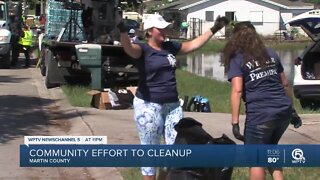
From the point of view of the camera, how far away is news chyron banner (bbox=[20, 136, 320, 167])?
4875 mm

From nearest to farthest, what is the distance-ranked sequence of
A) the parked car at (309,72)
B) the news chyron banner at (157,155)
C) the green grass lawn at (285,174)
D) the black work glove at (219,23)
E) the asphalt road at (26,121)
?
the news chyron banner at (157,155), the black work glove at (219,23), the green grass lawn at (285,174), the asphalt road at (26,121), the parked car at (309,72)

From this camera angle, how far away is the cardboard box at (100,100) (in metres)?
13.0

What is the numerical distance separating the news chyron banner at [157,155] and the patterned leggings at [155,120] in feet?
2.98

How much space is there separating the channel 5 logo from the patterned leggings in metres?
1.33

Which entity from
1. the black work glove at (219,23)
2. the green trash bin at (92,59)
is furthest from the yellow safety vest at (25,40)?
the black work glove at (219,23)

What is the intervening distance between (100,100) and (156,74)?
7.26 m

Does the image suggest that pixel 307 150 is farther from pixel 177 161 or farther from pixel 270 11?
pixel 270 11

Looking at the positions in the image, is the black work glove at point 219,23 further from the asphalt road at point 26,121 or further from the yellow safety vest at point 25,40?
the yellow safety vest at point 25,40

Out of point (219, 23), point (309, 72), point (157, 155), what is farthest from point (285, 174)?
point (309, 72)

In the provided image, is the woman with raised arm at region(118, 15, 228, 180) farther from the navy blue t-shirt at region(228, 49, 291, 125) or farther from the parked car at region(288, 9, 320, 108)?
the parked car at region(288, 9, 320, 108)

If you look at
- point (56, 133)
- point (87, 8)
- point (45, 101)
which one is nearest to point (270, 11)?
point (87, 8)

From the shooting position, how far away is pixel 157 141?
600 centimetres

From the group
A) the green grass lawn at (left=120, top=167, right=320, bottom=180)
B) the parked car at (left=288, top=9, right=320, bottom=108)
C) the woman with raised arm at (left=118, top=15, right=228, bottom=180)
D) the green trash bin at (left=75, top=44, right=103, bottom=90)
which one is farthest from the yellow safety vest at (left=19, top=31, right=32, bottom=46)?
the woman with raised arm at (left=118, top=15, right=228, bottom=180)

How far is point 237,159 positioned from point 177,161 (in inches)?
18.1
